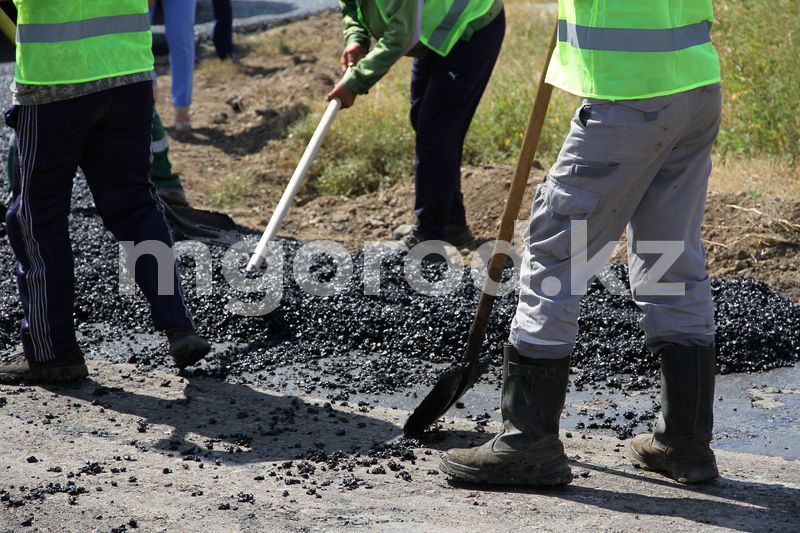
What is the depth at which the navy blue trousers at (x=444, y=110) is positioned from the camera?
5832mm

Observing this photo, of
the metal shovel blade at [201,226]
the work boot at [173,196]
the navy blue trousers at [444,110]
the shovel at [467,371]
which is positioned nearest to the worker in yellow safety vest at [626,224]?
the shovel at [467,371]

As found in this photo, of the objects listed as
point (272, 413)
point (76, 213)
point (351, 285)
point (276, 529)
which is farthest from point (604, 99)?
point (76, 213)

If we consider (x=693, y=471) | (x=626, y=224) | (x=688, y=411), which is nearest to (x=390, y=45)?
(x=626, y=224)

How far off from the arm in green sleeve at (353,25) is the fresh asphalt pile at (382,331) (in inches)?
50.8

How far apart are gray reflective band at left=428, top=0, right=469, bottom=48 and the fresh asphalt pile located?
1.25 m

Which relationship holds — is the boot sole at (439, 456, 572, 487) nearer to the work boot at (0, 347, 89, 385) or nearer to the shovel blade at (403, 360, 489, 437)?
the shovel blade at (403, 360, 489, 437)

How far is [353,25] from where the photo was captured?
5.81 meters

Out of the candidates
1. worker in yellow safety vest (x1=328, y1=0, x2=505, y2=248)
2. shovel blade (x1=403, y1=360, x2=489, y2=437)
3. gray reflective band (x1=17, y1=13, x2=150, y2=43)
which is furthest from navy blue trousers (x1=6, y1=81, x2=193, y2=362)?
worker in yellow safety vest (x1=328, y1=0, x2=505, y2=248)

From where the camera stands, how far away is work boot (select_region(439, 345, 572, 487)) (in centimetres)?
319

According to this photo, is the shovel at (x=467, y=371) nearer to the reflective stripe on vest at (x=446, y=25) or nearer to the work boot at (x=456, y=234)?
the reflective stripe on vest at (x=446, y=25)

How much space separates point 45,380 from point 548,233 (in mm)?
2175

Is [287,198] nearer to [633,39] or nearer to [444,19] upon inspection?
[444,19]

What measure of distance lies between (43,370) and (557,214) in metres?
2.21

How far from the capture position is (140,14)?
4.11 m
